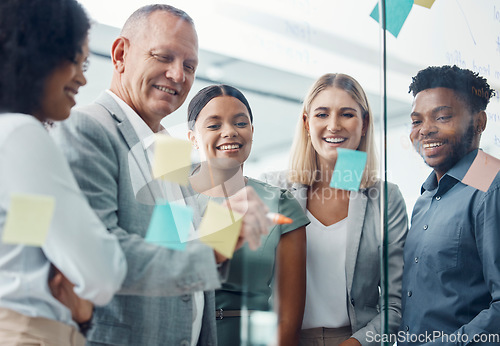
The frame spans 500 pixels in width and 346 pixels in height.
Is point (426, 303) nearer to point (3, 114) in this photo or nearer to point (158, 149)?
point (158, 149)

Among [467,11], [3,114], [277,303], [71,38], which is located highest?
[467,11]

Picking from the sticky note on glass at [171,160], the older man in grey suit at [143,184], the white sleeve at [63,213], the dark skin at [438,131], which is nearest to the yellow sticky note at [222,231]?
the older man in grey suit at [143,184]

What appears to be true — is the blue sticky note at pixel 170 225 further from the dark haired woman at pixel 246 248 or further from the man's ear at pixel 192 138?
the man's ear at pixel 192 138

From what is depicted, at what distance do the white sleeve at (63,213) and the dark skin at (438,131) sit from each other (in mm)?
1010

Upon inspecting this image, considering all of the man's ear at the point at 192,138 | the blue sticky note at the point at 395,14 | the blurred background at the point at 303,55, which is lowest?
the man's ear at the point at 192,138

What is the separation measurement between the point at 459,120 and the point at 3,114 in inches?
49.3

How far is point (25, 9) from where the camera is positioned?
102cm

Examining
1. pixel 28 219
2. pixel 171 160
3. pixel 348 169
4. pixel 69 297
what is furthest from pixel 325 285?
pixel 28 219

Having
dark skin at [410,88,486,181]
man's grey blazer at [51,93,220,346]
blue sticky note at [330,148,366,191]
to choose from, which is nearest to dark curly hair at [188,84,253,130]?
man's grey blazer at [51,93,220,346]

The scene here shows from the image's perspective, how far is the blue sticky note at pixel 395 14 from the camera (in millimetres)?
1613

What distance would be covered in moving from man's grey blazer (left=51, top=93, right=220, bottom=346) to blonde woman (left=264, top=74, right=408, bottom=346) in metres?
0.38

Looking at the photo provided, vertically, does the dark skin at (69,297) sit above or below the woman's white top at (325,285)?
below

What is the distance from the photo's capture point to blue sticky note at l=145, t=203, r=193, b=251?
1.15 metres

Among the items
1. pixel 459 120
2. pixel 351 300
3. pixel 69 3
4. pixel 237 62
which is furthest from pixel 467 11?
pixel 69 3
